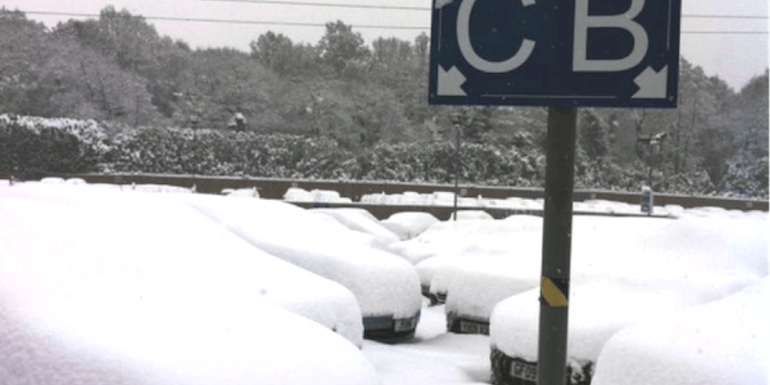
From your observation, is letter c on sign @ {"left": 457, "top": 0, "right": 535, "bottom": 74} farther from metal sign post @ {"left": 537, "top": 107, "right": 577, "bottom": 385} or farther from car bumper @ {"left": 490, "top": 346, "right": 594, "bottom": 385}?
car bumper @ {"left": 490, "top": 346, "right": 594, "bottom": 385}

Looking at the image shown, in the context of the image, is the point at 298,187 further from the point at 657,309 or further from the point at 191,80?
the point at 657,309

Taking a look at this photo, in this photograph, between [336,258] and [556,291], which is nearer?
[556,291]

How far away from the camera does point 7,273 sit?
366cm

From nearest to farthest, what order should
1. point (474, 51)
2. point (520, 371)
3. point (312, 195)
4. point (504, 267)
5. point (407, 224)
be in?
point (474, 51)
point (520, 371)
point (504, 267)
point (407, 224)
point (312, 195)

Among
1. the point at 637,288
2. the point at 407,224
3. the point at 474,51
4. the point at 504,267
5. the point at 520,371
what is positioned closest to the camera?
the point at 474,51

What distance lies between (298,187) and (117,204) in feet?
108

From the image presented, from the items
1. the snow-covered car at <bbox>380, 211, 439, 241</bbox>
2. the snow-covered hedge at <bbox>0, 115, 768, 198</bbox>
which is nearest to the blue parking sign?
the snow-covered car at <bbox>380, 211, 439, 241</bbox>

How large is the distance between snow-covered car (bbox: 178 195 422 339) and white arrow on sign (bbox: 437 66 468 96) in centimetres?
455

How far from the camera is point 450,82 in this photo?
365cm

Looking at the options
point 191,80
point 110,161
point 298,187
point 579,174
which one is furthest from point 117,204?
point 191,80

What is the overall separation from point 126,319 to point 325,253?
4.67 m

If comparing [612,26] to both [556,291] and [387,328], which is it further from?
[387,328]

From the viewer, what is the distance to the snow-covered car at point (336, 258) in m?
→ 8.05

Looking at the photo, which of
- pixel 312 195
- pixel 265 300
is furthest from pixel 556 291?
pixel 312 195
